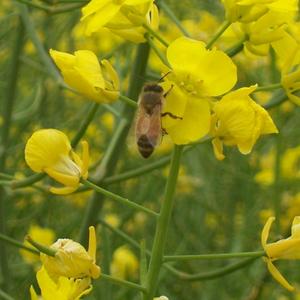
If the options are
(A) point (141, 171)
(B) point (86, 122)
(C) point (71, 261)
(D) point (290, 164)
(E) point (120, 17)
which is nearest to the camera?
(C) point (71, 261)

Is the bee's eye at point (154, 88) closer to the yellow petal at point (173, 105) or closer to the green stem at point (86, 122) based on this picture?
the yellow petal at point (173, 105)

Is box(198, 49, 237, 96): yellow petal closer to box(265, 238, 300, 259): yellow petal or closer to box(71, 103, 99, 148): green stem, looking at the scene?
box(265, 238, 300, 259): yellow petal

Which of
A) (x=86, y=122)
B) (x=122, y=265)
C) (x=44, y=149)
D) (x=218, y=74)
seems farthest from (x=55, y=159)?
(x=122, y=265)

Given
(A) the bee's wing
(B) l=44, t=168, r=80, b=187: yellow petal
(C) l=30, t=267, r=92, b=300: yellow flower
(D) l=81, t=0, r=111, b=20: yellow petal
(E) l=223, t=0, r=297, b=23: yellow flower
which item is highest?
(E) l=223, t=0, r=297, b=23: yellow flower

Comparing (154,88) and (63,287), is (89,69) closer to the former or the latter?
(154,88)

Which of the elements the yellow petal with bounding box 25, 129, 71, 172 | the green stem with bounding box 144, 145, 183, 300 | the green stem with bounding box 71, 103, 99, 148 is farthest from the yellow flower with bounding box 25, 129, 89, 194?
the green stem with bounding box 71, 103, 99, 148

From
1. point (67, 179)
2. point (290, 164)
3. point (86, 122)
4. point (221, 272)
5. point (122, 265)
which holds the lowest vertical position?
point (122, 265)
